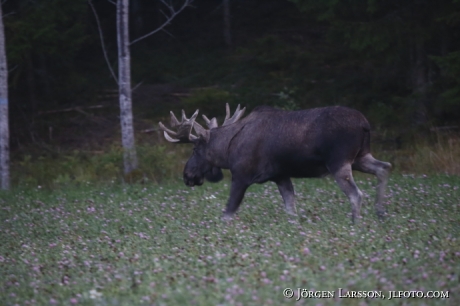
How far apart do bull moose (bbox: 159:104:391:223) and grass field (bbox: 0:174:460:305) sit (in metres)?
0.48

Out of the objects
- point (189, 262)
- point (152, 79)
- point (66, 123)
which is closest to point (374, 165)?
point (189, 262)

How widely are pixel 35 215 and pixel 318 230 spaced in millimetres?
5548

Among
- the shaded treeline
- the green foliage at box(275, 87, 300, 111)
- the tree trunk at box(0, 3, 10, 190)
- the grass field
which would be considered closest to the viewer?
the grass field

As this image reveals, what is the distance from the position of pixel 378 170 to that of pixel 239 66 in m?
16.8

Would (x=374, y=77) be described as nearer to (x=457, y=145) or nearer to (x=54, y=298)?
(x=457, y=145)

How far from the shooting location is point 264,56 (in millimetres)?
25109

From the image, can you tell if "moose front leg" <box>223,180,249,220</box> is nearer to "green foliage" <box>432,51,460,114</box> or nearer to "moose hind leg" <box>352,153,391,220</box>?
"moose hind leg" <box>352,153,391,220</box>

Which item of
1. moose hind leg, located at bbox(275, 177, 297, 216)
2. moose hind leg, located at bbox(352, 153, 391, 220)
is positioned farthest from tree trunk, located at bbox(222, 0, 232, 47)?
moose hind leg, located at bbox(352, 153, 391, 220)

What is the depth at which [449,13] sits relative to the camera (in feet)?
55.2

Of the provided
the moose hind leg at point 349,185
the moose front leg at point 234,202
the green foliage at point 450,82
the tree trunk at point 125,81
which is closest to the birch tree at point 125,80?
the tree trunk at point 125,81

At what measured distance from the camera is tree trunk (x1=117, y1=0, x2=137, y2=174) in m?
16.4

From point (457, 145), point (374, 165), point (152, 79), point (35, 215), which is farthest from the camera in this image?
point (152, 79)

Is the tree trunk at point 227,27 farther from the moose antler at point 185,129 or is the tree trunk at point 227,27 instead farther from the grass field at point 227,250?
the moose antler at point 185,129

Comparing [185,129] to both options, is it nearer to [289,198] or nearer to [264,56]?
[289,198]
